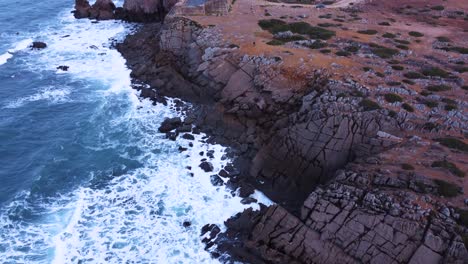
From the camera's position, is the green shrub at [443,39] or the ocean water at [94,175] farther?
the green shrub at [443,39]

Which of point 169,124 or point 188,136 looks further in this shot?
point 169,124

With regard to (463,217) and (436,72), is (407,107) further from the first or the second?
(463,217)

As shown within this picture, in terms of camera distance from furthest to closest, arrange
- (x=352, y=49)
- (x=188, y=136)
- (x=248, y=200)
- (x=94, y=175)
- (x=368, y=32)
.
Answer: (x=368, y=32) < (x=352, y=49) < (x=188, y=136) < (x=94, y=175) < (x=248, y=200)

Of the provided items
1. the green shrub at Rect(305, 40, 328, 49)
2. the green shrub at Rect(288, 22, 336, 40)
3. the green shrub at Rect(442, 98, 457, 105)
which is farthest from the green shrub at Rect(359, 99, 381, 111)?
the green shrub at Rect(288, 22, 336, 40)

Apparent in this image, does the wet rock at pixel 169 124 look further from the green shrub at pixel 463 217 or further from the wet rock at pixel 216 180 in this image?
the green shrub at pixel 463 217

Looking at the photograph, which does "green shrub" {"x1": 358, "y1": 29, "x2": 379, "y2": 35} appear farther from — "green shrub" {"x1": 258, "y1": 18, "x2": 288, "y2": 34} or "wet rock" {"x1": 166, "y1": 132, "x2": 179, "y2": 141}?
"wet rock" {"x1": 166, "y1": 132, "x2": 179, "y2": 141}

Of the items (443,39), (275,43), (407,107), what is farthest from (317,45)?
(443,39)

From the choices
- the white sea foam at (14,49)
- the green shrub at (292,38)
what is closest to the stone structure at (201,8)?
the green shrub at (292,38)
